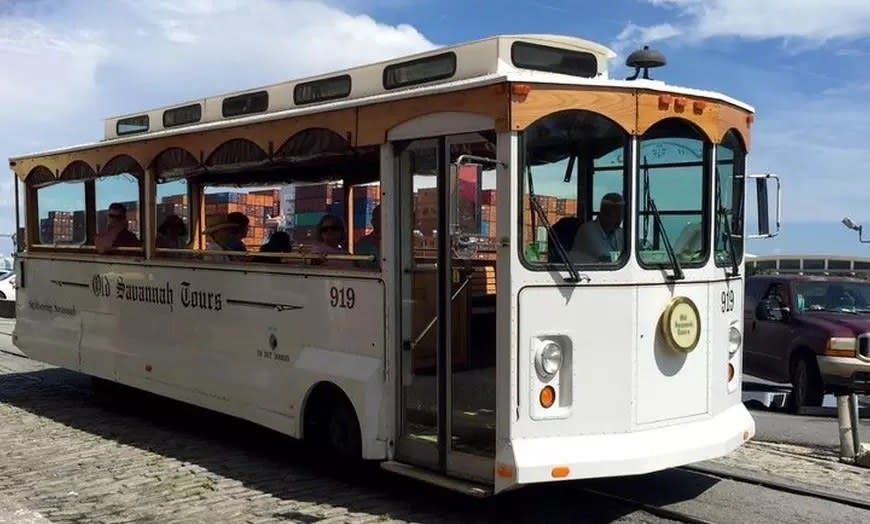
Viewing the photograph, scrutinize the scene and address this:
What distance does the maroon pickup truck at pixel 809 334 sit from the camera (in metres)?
10.7

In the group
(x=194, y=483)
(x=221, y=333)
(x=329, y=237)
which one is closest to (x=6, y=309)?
(x=221, y=333)

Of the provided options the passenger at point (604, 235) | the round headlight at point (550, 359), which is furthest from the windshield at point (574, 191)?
the round headlight at point (550, 359)

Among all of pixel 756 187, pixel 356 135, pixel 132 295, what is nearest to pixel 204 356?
pixel 132 295

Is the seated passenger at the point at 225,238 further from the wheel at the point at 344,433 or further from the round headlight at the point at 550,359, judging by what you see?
the round headlight at the point at 550,359

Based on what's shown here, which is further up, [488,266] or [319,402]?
A: [488,266]

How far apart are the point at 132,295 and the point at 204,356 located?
1431 millimetres

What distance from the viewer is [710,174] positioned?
19.7ft

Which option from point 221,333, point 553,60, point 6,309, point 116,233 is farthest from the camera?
point 6,309

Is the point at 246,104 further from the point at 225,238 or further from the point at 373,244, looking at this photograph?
the point at 373,244

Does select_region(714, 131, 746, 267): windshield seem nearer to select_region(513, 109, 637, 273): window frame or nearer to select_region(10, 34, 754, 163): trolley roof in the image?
select_region(10, 34, 754, 163): trolley roof

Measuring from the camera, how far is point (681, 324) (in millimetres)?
5848

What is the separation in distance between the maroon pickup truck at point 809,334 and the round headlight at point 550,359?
6.57m

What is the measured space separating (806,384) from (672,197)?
6448 millimetres

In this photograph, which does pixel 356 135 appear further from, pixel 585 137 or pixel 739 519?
pixel 739 519
